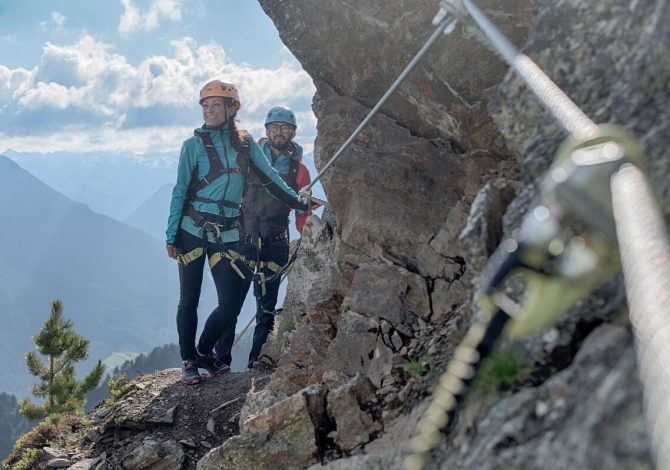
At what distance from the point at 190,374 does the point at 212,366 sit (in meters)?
0.64

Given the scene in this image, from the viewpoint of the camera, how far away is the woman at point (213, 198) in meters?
11.1

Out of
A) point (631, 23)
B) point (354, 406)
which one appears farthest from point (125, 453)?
point (631, 23)

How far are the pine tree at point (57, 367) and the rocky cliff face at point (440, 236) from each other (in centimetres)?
1092

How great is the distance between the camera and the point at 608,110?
3.80 m

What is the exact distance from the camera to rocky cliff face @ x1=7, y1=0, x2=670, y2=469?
9.82ft

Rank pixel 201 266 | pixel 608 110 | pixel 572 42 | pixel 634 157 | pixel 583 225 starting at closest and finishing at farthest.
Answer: pixel 634 157 → pixel 583 225 → pixel 608 110 → pixel 572 42 → pixel 201 266

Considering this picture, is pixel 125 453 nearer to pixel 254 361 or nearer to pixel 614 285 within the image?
pixel 254 361

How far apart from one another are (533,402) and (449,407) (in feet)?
3.12

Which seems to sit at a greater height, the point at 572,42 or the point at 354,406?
the point at 572,42

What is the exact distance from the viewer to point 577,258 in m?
3.16

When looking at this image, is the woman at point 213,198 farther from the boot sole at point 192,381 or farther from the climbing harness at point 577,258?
the climbing harness at point 577,258

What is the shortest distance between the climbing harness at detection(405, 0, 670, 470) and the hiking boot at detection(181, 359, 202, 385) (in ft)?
28.5

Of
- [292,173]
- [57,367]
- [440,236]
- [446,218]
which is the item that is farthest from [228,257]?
[57,367]

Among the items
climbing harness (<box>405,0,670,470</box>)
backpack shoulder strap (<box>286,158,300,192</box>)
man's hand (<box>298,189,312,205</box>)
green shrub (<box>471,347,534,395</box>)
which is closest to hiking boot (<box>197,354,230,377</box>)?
man's hand (<box>298,189,312,205</box>)
